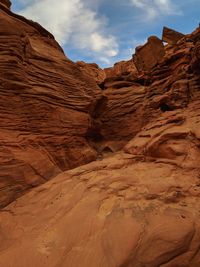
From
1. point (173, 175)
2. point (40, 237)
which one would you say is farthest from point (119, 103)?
point (40, 237)

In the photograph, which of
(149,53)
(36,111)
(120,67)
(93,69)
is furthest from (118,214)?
(120,67)

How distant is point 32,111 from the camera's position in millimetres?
8000

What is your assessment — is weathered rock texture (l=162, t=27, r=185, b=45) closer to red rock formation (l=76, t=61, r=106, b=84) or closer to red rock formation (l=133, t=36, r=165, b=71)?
red rock formation (l=133, t=36, r=165, b=71)

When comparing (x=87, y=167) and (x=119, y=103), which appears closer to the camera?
(x=87, y=167)

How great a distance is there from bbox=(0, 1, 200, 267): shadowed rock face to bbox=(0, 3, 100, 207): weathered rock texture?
3 centimetres

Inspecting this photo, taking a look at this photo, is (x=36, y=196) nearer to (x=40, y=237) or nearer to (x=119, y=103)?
(x=40, y=237)

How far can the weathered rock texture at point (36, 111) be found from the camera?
268 inches

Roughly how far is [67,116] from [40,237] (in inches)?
203

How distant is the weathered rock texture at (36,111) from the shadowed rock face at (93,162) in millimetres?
34

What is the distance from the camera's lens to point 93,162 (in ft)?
25.8

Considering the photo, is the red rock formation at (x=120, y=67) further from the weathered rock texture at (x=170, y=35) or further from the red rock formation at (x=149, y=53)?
the red rock formation at (x=149, y=53)

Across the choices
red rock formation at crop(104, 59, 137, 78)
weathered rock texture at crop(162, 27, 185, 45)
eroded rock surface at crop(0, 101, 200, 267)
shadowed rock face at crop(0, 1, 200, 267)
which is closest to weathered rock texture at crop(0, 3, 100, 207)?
shadowed rock face at crop(0, 1, 200, 267)

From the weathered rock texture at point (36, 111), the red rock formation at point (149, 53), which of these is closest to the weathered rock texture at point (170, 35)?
the red rock formation at point (149, 53)

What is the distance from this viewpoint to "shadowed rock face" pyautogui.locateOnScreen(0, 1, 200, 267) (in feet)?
13.1
